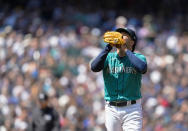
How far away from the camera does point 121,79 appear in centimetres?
588

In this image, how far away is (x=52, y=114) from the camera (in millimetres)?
10039

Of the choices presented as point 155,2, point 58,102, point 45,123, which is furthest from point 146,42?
point 45,123

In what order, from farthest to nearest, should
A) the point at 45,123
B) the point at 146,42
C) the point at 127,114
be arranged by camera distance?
the point at 146,42 → the point at 45,123 → the point at 127,114

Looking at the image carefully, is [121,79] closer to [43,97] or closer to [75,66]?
[43,97]

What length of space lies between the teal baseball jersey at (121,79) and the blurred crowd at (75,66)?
4633 mm

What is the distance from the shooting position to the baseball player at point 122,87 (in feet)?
19.1

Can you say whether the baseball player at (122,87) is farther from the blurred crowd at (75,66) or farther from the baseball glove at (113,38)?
the blurred crowd at (75,66)

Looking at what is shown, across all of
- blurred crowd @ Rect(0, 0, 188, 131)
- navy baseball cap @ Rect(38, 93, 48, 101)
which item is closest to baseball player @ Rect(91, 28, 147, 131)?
navy baseball cap @ Rect(38, 93, 48, 101)

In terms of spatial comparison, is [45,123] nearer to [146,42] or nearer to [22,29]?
[146,42]

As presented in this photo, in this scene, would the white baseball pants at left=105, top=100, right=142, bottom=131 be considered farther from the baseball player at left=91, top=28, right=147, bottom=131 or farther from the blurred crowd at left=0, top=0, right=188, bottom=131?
the blurred crowd at left=0, top=0, right=188, bottom=131

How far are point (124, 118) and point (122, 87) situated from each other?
0.31 m

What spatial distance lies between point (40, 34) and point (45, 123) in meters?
5.03

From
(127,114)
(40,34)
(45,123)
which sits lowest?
(45,123)

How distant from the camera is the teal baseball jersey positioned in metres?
5.86
